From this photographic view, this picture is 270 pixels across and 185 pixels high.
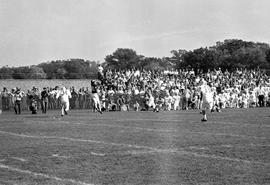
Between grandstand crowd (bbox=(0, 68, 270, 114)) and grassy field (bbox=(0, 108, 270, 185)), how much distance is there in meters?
20.0

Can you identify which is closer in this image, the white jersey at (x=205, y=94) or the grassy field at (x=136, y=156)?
the grassy field at (x=136, y=156)

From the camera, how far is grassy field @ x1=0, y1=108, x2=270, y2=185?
9.20m

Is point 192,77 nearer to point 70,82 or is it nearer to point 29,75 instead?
point 70,82

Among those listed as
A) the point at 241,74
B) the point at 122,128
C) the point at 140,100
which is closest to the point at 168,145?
the point at 122,128

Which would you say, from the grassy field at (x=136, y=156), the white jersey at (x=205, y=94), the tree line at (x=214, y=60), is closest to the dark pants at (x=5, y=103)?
the white jersey at (x=205, y=94)

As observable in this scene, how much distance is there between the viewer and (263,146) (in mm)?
13414

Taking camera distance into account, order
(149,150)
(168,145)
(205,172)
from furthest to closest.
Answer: (168,145), (149,150), (205,172)

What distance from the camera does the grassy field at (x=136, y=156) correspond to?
30.2 feet

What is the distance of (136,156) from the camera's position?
11.8 meters

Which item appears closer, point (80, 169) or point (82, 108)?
point (80, 169)

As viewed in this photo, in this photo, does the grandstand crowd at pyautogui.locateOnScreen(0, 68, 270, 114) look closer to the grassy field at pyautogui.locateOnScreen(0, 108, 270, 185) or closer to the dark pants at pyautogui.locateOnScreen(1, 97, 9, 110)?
the dark pants at pyautogui.locateOnScreen(1, 97, 9, 110)

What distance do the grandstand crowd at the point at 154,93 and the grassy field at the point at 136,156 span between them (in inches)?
786

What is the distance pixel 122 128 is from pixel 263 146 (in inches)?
275

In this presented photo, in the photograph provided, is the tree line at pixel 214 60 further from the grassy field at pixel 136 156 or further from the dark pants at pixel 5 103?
the grassy field at pixel 136 156
